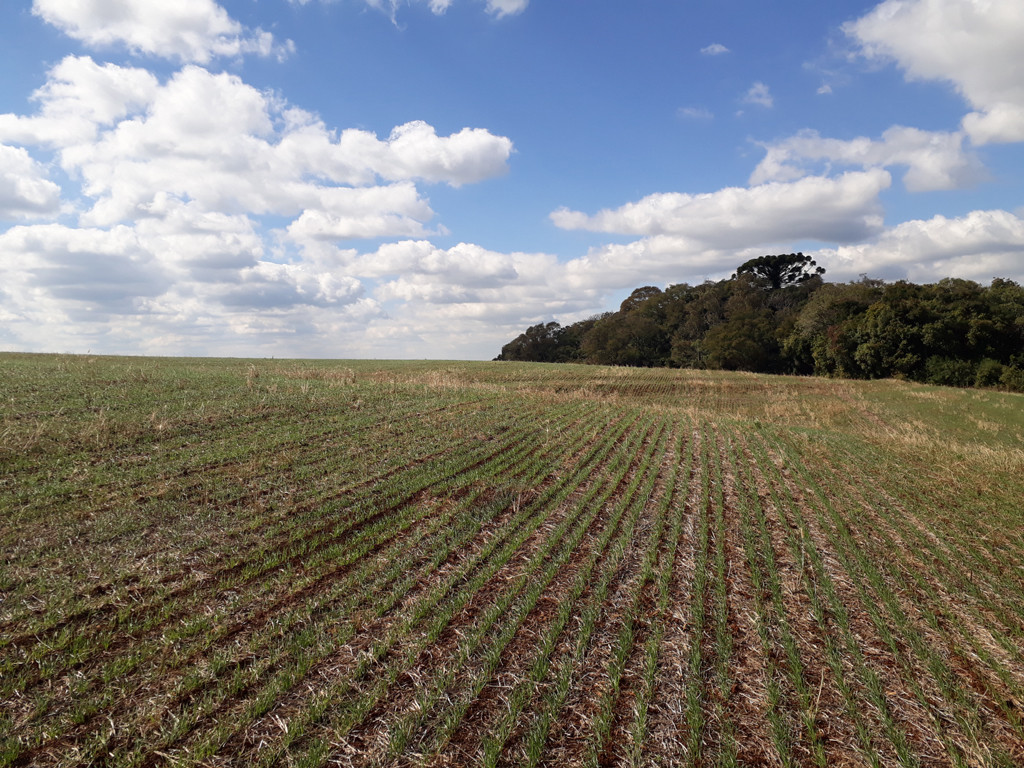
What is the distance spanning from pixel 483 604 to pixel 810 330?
205ft

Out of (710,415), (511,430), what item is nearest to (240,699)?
(511,430)

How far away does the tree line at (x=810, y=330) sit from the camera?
44.2 meters

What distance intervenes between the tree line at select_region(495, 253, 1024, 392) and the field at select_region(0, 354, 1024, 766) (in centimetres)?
4111

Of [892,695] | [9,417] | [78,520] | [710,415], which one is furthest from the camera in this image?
[710,415]

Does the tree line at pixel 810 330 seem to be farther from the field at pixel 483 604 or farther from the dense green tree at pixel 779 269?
the field at pixel 483 604

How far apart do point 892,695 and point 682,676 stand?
1891 mm

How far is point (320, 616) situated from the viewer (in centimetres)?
543

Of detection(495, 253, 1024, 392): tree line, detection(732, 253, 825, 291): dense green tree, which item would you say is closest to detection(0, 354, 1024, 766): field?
detection(495, 253, 1024, 392): tree line

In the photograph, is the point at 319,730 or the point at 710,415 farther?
the point at 710,415

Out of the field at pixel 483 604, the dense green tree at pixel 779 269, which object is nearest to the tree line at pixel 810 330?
the dense green tree at pixel 779 269

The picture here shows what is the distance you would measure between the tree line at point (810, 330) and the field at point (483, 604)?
41111mm

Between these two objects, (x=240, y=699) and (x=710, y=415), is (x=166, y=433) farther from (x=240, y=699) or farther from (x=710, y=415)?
(x=710, y=415)

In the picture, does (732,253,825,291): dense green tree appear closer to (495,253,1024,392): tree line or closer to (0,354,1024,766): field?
(495,253,1024,392): tree line

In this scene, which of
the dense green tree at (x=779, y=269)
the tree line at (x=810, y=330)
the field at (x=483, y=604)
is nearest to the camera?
the field at (x=483, y=604)
